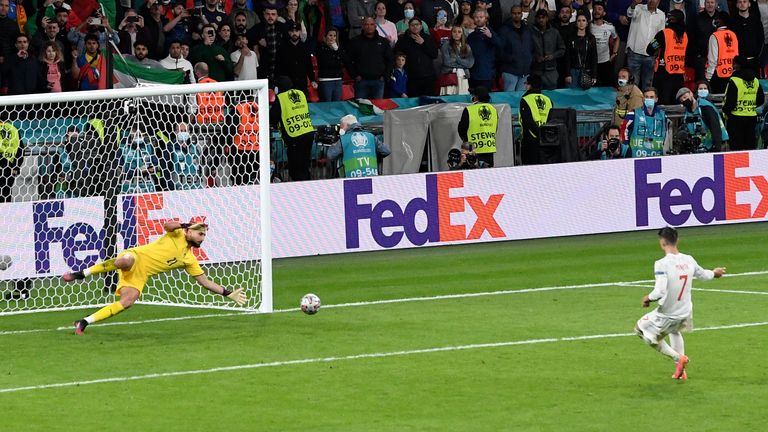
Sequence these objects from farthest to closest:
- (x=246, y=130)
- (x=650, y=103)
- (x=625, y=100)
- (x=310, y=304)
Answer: (x=625, y=100) → (x=650, y=103) → (x=246, y=130) → (x=310, y=304)

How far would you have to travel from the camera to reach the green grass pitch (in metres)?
12.4

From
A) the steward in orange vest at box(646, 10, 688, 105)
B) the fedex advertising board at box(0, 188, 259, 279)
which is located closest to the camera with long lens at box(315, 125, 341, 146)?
the fedex advertising board at box(0, 188, 259, 279)

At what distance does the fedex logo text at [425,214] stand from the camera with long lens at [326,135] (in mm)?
4469

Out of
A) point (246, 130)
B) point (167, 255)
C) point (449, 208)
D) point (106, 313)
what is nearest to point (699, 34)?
point (449, 208)

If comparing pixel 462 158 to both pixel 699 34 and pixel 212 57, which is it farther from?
pixel 699 34

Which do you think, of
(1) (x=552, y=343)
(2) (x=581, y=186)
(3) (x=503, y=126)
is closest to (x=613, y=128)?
(3) (x=503, y=126)

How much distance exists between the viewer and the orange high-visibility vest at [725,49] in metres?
31.3

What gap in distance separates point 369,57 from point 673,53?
644 cm

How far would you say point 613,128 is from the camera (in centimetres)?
2795

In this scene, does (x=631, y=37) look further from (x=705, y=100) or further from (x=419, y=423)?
(x=419, y=423)

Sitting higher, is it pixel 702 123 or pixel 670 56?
pixel 670 56

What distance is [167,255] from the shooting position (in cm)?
1705

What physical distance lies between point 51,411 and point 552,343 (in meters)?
5.38

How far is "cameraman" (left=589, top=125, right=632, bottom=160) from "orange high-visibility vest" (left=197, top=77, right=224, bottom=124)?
8.87 meters
